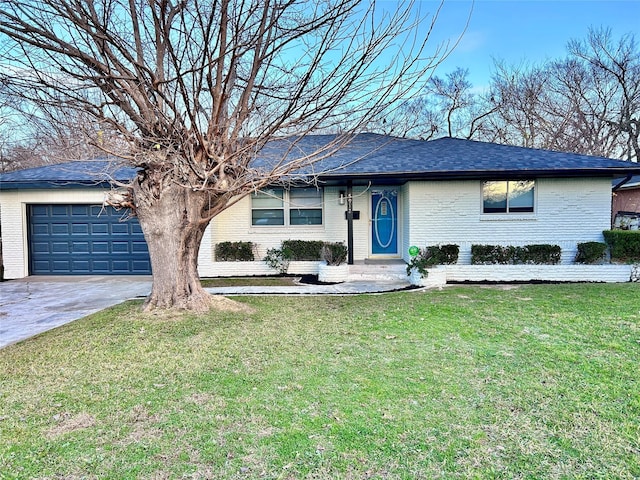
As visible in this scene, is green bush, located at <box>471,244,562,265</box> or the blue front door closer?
green bush, located at <box>471,244,562,265</box>

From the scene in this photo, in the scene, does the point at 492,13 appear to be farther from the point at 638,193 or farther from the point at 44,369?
the point at 638,193

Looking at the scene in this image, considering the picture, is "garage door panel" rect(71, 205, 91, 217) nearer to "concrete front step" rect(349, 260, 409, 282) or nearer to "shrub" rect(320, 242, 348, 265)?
"shrub" rect(320, 242, 348, 265)

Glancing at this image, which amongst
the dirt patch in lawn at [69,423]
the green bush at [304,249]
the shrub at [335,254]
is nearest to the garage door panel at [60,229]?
the green bush at [304,249]

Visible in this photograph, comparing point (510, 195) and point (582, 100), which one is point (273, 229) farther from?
point (582, 100)

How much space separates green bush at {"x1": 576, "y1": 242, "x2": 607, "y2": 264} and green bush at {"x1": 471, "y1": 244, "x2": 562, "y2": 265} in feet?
1.82

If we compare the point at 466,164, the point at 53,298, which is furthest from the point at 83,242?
the point at 466,164

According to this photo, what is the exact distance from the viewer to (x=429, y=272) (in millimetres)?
8977

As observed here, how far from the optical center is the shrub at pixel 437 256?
916 cm

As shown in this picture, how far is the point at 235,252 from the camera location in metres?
11.1

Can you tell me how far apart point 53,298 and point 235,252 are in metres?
4.41

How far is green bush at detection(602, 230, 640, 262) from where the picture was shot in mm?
9227

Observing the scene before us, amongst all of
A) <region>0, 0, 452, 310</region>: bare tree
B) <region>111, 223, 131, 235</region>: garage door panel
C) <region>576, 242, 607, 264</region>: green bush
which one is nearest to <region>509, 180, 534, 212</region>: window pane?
<region>576, 242, 607, 264</region>: green bush

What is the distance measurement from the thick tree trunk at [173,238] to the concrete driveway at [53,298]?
5.18ft

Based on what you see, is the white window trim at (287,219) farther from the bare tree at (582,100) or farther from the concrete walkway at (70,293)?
the bare tree at (582,100)
